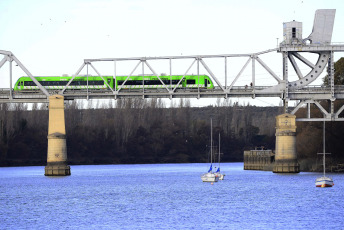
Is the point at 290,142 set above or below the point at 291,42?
below

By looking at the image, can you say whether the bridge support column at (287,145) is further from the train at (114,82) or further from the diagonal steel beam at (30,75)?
the diagonal steel beam at (30,75)

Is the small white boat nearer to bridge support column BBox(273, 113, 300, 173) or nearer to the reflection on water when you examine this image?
the reflection on water

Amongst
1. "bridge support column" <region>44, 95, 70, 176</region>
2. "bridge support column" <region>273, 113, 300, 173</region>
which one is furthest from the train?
"bridge support column" <region>273, 113, 300, 173</region>

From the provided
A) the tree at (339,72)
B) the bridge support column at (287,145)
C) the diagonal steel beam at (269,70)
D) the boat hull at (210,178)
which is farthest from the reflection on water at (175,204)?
the tree at (339,72)

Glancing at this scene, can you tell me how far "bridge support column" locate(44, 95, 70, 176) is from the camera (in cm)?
11975

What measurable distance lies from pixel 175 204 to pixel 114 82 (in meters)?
54.4

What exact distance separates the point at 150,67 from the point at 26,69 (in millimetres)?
21116

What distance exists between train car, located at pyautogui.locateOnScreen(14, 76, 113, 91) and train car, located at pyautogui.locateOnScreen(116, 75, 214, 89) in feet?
10.6

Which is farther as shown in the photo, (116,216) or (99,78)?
(99,78)

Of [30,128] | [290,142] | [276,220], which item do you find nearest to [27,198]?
[276,220]

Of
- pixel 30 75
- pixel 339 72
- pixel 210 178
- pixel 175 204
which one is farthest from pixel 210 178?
pixel 339 72

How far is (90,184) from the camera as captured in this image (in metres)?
114

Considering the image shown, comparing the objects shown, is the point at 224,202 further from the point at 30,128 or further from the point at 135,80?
the point at 30,128

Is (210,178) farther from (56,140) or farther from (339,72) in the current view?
(339,72)
